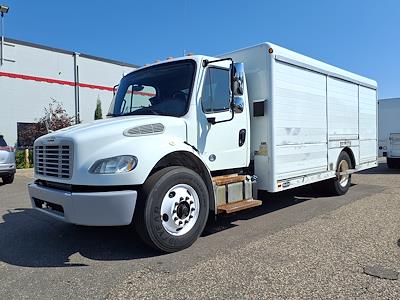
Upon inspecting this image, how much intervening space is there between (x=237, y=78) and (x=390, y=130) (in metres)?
15.0

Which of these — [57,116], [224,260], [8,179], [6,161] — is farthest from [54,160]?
[57,116]

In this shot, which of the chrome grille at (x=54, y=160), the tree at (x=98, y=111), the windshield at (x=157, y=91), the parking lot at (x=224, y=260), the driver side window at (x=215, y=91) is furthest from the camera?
the tree at (x=98, y=111)

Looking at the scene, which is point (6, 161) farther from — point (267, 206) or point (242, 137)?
point (242, 137)

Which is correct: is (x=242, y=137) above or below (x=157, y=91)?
below

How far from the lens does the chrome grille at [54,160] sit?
4.60 metres

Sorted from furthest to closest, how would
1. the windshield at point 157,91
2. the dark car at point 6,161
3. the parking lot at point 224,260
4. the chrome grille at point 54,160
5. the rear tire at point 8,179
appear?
the rear tire at point 8,179 < the dark car at point 6,161 < the windshield at point 157,91 < the chrome grille at point 54,160 < the parking lot at point 224,260

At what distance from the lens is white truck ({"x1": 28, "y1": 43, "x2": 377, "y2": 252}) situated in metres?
4.49

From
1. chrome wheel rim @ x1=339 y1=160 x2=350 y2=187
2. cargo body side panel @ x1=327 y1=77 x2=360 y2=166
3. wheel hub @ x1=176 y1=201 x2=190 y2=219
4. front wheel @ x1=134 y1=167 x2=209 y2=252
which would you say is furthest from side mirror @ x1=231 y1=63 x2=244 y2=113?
chrome wheel rim @ x1=339 y1=160 x2=350 y2=187

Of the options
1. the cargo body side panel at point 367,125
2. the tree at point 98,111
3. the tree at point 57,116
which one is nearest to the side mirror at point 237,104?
the cargo body side panel at point 367,125

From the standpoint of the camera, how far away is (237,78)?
5629mm

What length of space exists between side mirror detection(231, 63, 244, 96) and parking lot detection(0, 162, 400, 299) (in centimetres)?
213

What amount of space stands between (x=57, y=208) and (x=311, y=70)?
522 centimetres

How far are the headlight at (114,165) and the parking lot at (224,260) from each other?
3.64 feet

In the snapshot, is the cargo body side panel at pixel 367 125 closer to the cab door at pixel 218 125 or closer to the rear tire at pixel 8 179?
the cab door at pixel 218 125
